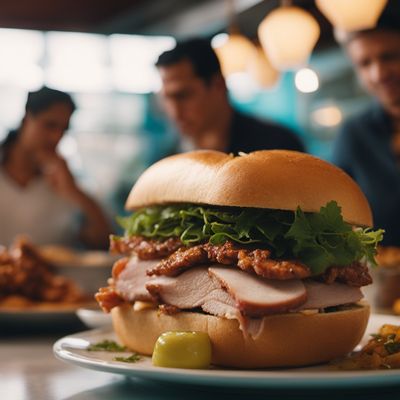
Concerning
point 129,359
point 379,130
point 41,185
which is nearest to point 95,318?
point 129,359

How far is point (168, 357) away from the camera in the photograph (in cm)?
163

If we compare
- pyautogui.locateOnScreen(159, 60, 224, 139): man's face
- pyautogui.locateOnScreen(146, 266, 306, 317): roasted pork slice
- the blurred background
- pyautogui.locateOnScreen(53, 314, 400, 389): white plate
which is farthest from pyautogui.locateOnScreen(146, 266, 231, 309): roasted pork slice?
the blurred background

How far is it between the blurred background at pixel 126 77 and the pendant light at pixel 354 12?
12.7ft

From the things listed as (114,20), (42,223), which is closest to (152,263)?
(42,223)

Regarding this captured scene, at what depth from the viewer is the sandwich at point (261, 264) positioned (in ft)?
5.54

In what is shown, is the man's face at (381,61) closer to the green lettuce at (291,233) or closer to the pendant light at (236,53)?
the pendant light at (236,53)

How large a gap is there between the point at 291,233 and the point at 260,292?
0.52 feet

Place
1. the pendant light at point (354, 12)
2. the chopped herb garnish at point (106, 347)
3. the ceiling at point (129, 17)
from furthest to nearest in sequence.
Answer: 1. the ceiling at point (129, 17)
2. the pendant light at point (354, 12)
3. the chopped herb garnish at point (106, 347)

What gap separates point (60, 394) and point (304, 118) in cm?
923

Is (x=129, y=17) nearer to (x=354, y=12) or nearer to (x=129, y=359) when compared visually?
(x=354, y=12)

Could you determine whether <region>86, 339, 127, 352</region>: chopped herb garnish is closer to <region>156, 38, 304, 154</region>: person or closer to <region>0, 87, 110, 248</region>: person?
<region>156, 38, 304, 154</region>: person

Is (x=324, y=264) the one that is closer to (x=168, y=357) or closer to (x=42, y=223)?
(x=168, y=357)

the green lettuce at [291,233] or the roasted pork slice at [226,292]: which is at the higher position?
the green lettuce at [291,233]

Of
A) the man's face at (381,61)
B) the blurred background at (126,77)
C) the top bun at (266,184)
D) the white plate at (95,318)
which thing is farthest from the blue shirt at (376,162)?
the blurred background at (126,77)
